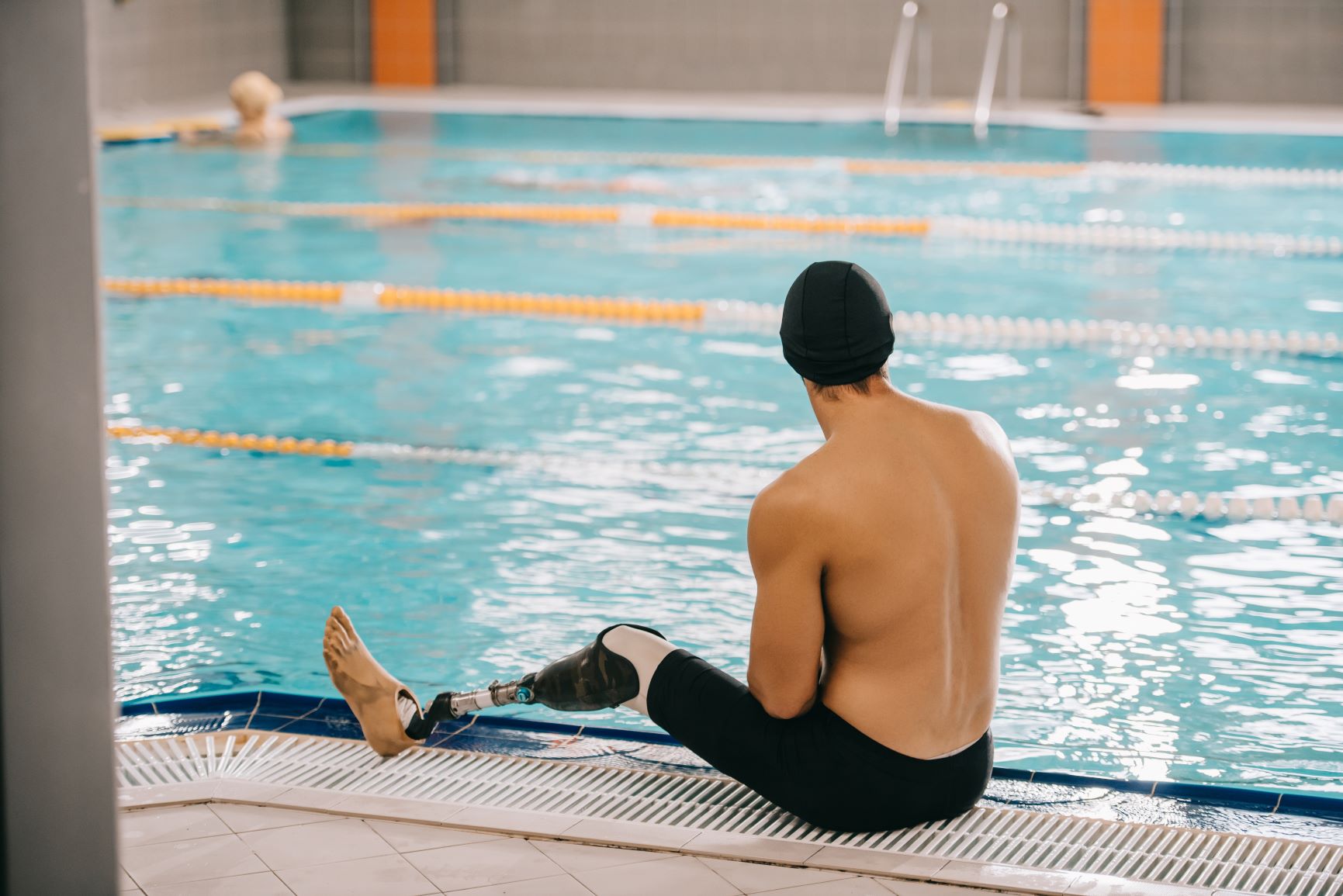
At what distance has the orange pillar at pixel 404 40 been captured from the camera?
56.0 ft

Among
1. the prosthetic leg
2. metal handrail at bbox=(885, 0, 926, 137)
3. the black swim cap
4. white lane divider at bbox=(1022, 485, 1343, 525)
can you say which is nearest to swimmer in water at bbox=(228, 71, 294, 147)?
metal handrail at bbox=(885, 0, 926, 137)

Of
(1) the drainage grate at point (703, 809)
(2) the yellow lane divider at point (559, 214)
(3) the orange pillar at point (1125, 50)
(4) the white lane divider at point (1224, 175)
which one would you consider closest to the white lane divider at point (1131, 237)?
(2) the yellow lane divider at point (559, 214)

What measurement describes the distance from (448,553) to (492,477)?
2.40 feet

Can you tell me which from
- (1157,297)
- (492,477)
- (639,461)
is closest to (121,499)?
(492,477)

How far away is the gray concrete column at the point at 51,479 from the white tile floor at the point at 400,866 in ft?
3.29

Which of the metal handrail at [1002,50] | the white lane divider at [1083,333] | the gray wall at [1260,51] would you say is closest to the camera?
the white lane divider at [1083,333]

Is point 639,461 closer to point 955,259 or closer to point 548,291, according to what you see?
point 548,291

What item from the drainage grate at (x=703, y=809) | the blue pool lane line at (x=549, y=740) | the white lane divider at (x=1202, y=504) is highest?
the white lane divider at (x=1202, y=504)

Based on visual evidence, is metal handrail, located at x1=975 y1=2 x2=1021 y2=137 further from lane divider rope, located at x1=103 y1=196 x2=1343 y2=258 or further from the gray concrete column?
the gray concrete column

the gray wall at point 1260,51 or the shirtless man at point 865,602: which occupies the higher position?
the gray wall at point 1260,51

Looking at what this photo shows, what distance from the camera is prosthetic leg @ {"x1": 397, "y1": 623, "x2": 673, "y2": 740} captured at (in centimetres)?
277

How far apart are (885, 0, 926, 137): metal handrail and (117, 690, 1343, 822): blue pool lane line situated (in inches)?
441

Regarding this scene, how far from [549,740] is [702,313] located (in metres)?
4.60

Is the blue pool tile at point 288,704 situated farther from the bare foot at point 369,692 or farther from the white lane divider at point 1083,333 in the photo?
the white lane divider at point 1083,333
